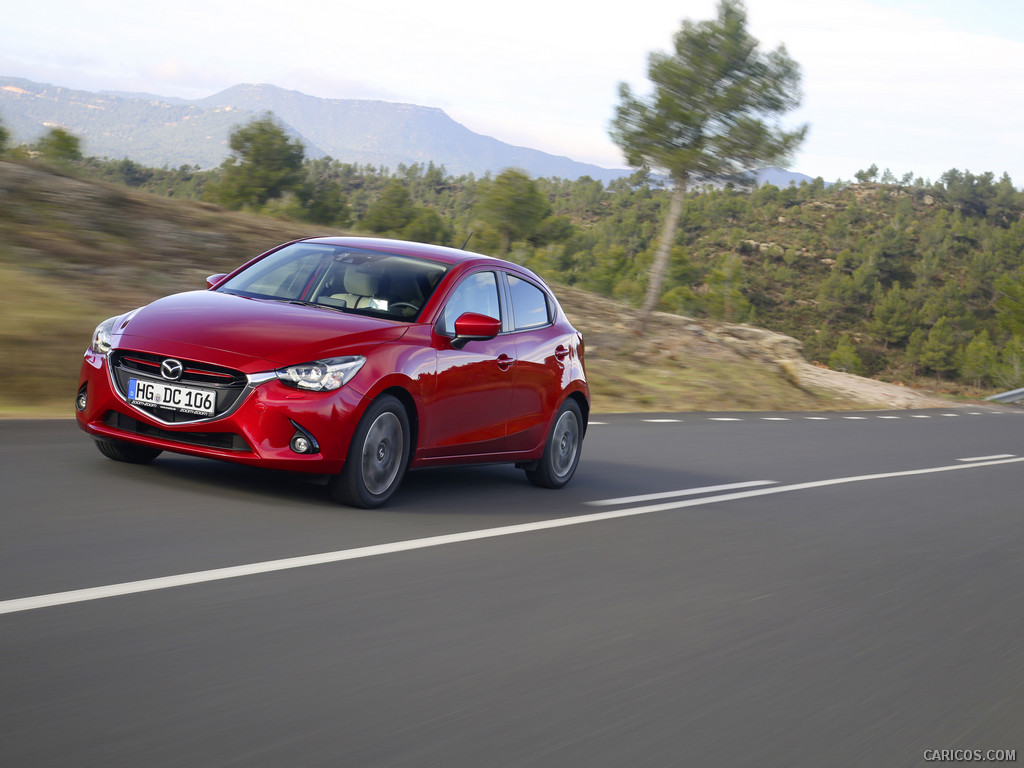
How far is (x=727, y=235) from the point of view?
10562 centimetres

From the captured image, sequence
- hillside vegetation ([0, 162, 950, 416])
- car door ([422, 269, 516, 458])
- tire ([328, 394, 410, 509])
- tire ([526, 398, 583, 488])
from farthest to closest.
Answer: hillside vegetation ([0, 162, 950, 416]) < tire ([526, 398, 583, 488]) < car door ([422, 269, 516, 458]) < tire ([328, 394, 410, 509])

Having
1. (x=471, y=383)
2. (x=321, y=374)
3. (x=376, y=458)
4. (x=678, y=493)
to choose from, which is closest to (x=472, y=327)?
(x=471, y=383)

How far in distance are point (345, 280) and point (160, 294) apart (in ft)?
28.7

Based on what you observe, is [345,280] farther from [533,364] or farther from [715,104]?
[715,104]

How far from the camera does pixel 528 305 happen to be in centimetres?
848

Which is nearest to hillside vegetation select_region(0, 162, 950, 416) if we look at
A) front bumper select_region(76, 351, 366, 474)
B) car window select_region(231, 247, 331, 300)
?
car window select_region(231, 247, 331, 300)

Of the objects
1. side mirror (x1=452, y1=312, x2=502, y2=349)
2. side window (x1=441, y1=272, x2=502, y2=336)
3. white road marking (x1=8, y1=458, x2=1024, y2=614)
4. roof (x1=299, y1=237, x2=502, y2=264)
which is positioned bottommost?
white road marking (x1=8, y1=458, x2=1024, y2=614)

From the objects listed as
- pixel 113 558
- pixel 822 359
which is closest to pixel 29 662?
pixel 113 558

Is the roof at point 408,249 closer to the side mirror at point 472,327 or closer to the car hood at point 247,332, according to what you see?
the side mirror at point 472,327

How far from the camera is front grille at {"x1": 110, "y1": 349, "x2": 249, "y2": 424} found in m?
6.23

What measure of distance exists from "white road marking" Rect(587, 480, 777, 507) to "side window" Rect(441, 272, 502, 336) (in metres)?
1.59

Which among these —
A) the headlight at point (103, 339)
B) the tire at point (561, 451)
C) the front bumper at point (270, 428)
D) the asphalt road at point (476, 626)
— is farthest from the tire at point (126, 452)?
the tire at point (561, 451)

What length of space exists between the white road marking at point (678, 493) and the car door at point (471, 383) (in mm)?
954

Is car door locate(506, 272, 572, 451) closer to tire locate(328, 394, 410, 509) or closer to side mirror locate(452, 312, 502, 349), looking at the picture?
side mirror locate(452, 312, 502, 349)
